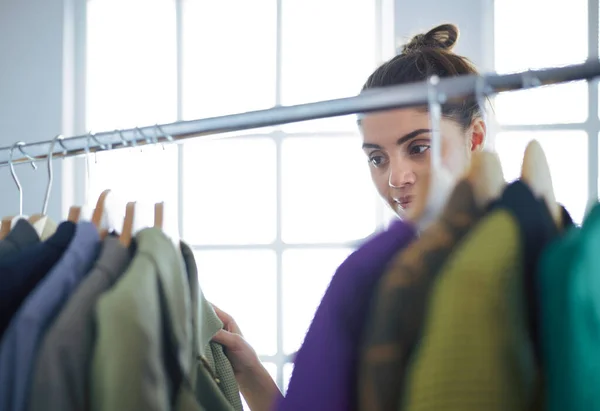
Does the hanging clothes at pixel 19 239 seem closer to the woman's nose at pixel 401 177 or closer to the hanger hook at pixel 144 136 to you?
the hanger hook at pixel 144 136

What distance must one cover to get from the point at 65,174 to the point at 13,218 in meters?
1.47

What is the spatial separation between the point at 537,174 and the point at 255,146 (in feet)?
5.64

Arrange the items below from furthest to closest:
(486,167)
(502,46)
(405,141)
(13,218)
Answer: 1. (502,46)
2. (405,141)
3. (13,218)
4. (486,167)

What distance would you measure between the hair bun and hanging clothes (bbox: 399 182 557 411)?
0.94m

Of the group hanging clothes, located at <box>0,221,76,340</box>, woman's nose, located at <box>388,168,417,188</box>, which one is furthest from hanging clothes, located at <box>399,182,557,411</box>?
woman's nose, located at <box>388,168,417,188</box>

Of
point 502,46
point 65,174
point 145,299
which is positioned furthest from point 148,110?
point 145,299

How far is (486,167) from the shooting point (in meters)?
0.55

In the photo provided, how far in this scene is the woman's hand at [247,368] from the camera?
91 cm

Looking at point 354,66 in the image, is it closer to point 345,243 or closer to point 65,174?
point 345,243

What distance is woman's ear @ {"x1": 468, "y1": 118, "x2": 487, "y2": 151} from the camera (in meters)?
1.17

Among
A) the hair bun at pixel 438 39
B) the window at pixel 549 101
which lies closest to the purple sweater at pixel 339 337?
the hair bun at pixel 438 39

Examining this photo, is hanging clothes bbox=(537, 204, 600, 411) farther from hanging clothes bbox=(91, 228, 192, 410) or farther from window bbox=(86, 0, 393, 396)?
window bbox=(86, 0, 393, 396)

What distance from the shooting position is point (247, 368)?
933 millimetres

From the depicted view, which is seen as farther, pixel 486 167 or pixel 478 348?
pixel 486 167
